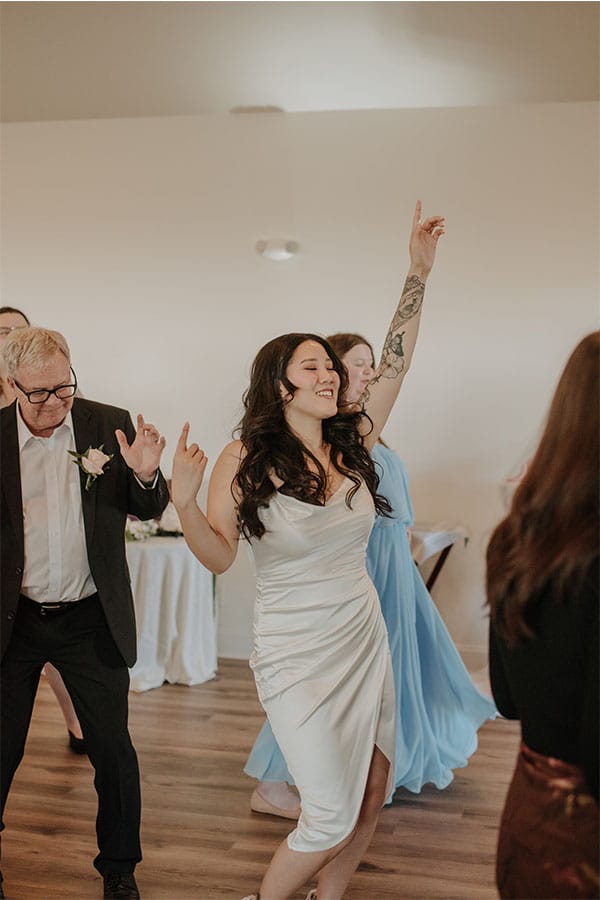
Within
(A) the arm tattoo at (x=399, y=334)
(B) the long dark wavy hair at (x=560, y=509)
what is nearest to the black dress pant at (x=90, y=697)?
(A) the arm tattoo at (x=399, y=334)

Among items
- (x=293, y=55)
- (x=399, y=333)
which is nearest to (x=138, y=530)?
(x=293, y=55)

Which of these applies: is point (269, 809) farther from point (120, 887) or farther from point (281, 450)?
point (281, 450)

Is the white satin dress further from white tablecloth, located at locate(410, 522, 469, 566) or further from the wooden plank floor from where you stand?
white tablecloth, located at locate(410, 522, 469, 566)

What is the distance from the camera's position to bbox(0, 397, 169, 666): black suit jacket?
9.24ft

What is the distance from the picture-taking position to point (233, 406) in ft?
21.4

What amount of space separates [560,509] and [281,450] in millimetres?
1271

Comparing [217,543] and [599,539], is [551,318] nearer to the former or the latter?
[217,543]

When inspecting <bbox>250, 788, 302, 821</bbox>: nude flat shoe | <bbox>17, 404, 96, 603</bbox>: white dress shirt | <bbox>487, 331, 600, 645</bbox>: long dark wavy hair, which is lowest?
<bbox>250, 788, 302, 821</bbox>: nude flat shoe

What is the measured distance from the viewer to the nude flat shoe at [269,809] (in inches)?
145

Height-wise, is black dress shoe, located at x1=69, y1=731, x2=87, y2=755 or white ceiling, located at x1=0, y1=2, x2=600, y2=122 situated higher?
white ceiling, located at x1=0, y1=2, x2=600, y2=122

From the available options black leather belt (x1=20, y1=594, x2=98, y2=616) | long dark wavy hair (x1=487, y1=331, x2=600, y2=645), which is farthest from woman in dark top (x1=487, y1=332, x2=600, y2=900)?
black leather belt (x1=20, y1=594, x2=98, y2=616)

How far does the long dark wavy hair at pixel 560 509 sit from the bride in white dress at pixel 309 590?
3.35 ft

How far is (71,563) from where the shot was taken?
2877 mm

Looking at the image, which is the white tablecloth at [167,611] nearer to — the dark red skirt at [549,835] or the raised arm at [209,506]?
the raised arm at [209,506]
